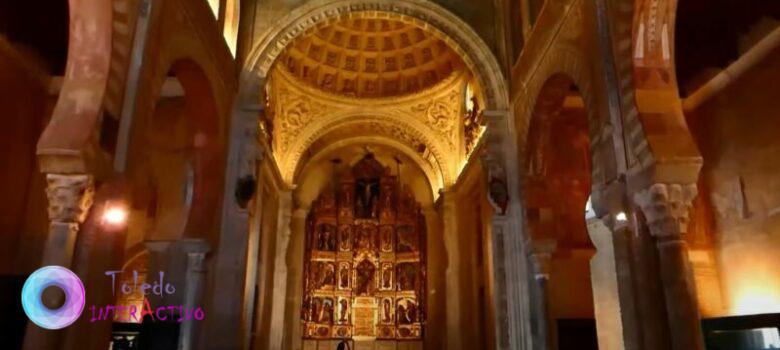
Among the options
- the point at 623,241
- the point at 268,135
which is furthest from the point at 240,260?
the point at 623,241

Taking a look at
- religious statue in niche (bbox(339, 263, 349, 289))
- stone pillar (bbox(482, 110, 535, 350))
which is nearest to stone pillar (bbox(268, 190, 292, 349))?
religious statue in niche (bbox(339, 263, 349, 289))

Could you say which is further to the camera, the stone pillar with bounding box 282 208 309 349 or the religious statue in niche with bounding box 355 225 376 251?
the religious statue in niche with bounding box 355 225 376 251

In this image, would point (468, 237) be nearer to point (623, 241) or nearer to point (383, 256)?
point (383, 256)

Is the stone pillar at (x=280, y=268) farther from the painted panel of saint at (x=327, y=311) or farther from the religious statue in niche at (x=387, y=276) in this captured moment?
the religious statue in niche at (x=387, y=276)

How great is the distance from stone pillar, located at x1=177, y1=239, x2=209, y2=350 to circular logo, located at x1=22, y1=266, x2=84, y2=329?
409 cm

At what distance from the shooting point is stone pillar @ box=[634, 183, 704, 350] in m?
6.04

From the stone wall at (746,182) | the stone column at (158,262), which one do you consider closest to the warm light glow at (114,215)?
the stone column at (158,262)

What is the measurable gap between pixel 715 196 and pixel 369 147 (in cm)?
1302

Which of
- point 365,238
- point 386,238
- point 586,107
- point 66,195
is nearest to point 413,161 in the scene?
point 386,238

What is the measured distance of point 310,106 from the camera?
1878cm

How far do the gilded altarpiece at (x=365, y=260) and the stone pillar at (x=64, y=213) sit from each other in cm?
1478

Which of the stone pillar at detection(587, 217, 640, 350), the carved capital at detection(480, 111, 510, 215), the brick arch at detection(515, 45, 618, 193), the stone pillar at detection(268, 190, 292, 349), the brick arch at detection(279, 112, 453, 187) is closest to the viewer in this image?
the brick arch at detection(515, 45, 618, 193)

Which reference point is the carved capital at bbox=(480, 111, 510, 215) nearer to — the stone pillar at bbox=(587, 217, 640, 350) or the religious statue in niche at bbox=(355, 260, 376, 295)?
the stone pillar at bbox=(587, 217, 640, 350)

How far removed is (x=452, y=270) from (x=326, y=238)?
17.3 feet
